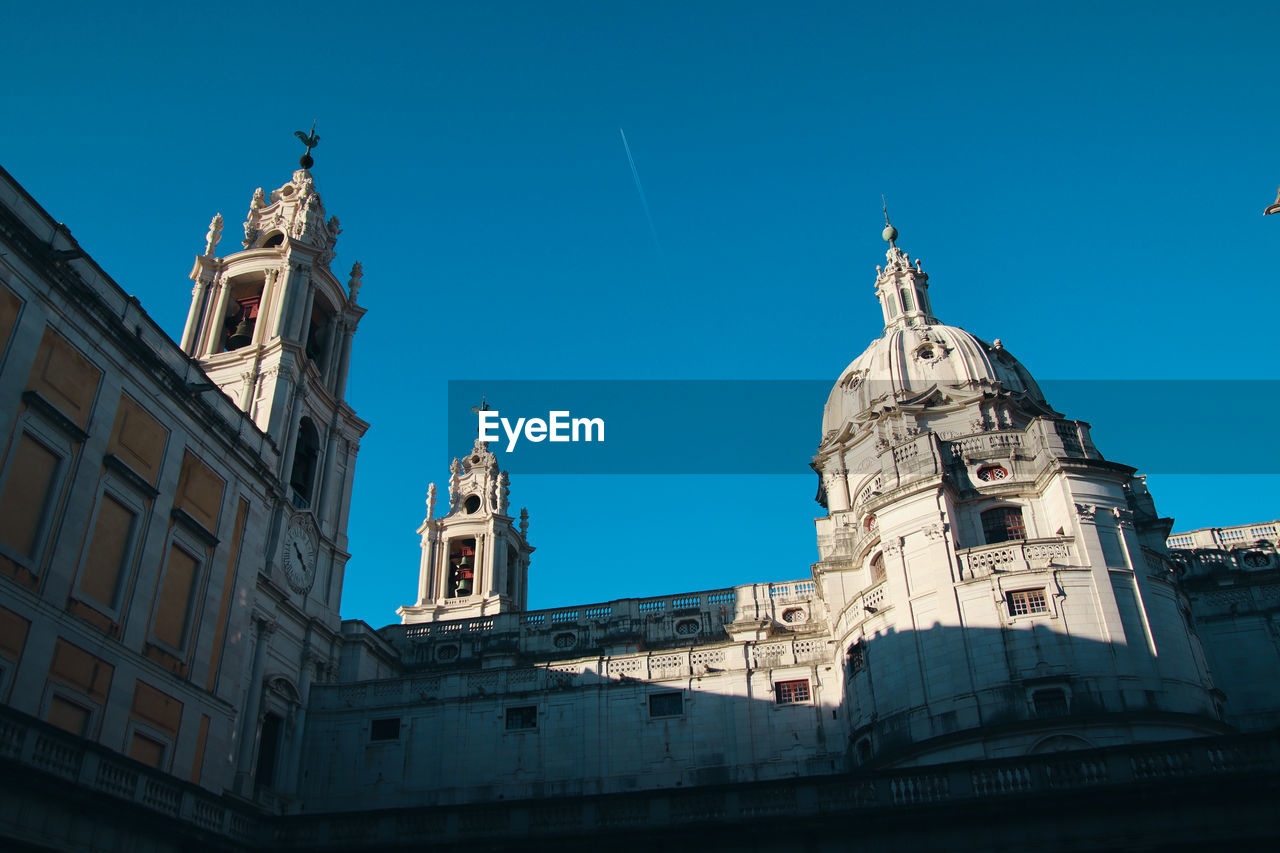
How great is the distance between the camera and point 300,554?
135 feet

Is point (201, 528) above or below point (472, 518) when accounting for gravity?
below

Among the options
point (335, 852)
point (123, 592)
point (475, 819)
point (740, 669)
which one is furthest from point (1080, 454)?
point (123, 592)

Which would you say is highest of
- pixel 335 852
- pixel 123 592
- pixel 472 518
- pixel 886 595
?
pixel 472 518

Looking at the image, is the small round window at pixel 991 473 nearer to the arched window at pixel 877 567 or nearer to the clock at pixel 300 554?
the arched window at pixel 877 567

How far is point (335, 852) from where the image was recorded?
26.2m

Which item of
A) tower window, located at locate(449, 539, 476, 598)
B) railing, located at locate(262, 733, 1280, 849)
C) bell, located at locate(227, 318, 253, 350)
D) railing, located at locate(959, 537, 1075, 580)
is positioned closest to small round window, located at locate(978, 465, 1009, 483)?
railing, located at locate(959, 537, 1075, 580)

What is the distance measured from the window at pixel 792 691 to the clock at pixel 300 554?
1896 centimetres

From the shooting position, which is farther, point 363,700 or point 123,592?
point 363,700

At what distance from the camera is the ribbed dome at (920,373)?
157ft

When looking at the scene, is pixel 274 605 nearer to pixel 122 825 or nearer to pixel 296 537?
pixel 296 537

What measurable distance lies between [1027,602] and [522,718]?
1868 centimetres

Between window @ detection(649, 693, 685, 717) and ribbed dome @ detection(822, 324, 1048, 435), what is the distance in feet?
56.2

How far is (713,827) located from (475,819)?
6.24 meters

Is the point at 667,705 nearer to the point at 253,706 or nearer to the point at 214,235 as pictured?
the point at 253,706
